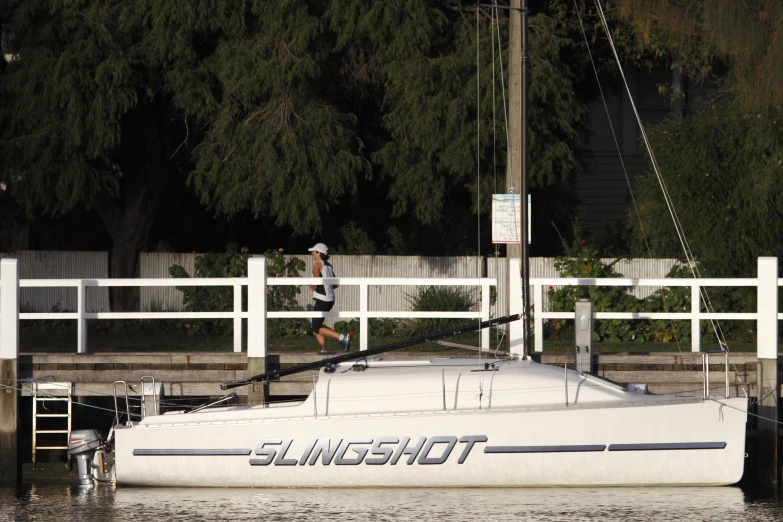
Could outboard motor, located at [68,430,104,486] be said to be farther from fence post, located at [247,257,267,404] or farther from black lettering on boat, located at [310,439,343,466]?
black lettering on boat, located at [310,439,343,466]

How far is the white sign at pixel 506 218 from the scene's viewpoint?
14484mm

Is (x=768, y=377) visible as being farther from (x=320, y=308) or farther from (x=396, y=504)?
(x=320, y=308)

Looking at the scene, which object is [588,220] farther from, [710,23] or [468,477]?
[468,477]

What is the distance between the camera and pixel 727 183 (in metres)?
19.3

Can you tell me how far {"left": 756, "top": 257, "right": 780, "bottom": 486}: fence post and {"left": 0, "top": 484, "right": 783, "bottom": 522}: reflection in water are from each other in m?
1.16

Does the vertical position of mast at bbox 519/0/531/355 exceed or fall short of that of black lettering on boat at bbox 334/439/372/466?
it exceeds it

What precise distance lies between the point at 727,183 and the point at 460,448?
28.7 feet

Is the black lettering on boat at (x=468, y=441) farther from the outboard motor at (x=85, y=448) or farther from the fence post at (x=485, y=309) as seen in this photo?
the outboard motor at (x=85, y=448)

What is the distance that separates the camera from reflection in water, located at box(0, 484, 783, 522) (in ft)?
38.3

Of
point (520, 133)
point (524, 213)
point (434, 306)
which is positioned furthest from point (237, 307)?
point (434, 306)

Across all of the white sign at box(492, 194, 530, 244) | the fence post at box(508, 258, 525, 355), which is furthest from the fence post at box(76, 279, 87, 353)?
the fence post at box(508, 258, 525, 355)

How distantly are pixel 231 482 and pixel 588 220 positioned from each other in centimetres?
1702

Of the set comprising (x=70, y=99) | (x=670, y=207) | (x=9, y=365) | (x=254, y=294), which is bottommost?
Result: (x=9, y=365)

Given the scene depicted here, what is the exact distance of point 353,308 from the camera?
22.9m
